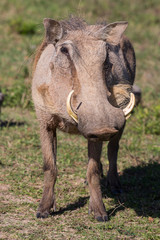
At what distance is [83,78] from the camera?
11.3 feet

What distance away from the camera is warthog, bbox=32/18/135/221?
3.21 m

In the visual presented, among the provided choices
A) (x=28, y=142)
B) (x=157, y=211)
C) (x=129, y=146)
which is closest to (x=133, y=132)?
(x=129, y=146)

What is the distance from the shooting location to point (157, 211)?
14.0 feet

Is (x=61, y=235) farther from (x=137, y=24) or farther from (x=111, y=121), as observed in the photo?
(x=137, y=24)

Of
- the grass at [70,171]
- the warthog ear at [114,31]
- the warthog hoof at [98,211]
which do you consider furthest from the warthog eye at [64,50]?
the warthog hoof at [98,211]

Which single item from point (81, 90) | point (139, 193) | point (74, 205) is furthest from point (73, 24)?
point (139, 193)

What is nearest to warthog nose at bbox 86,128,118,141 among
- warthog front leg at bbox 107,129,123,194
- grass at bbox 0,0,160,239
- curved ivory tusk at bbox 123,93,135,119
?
curved ivory tusk at bbox 123,93,135,119

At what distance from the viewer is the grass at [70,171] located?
145 inches

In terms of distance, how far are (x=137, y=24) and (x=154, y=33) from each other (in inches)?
31.6

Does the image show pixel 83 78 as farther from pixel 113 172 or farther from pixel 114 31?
pixel 113 172

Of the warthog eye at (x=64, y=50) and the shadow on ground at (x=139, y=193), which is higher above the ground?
the warthog eye at (x=64, y=50)

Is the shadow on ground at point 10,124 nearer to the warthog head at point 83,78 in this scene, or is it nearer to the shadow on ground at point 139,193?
the shadow on ground at point 139,193

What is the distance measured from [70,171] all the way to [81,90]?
6.43ft

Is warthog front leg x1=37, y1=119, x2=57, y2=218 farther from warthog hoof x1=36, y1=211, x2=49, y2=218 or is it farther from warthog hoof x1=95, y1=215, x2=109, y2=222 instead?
warthog hoof x1=95, y1=215, x2=109, y2=222
